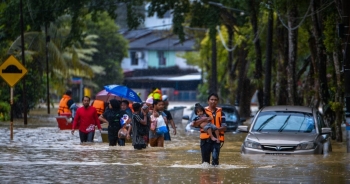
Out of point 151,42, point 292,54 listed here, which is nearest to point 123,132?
point 292,54

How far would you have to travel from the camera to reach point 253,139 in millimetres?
21547

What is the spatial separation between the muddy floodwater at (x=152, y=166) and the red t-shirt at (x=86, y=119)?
51 cm

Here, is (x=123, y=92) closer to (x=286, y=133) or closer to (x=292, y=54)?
(x=292, y=54)

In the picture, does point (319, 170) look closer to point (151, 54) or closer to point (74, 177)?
point (74, 177)

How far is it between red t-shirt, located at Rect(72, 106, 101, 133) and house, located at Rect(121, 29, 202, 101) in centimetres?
7522

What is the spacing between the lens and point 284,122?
22656mm

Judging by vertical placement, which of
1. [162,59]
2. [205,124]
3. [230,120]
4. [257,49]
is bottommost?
[230,120]

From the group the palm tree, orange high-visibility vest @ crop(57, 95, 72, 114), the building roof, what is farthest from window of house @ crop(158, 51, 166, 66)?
orange high-visibility vest @ crop(57, 95, 72, 114)

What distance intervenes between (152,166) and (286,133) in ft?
13.5

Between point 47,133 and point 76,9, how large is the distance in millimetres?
9611

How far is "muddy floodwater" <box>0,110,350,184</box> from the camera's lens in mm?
16703

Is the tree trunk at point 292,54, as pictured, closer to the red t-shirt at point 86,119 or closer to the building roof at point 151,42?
the red t-shirt at point 86,119

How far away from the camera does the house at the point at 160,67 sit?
103188mm

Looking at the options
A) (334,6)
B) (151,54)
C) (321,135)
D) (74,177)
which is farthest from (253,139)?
(151,54)
